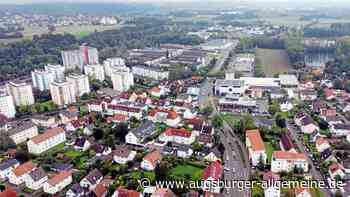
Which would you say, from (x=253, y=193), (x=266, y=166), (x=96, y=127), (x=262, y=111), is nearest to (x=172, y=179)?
(x=253, y=193)

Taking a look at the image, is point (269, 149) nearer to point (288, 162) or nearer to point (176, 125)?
point (288, 162)

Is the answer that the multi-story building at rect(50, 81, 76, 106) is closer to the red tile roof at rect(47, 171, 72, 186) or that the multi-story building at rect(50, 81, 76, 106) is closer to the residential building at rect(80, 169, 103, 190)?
the red tile roof at rect(47, 171, 72, 186)

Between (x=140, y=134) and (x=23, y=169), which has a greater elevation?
(x=140, y=134)

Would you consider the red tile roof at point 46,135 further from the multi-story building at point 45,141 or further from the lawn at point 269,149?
the lawn at point 269,149

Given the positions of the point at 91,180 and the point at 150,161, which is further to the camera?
the point at 150,161

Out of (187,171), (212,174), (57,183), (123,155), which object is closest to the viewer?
(212,174)

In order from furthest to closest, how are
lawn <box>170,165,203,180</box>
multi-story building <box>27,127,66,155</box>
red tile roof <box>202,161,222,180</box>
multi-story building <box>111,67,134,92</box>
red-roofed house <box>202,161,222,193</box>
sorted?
multi-story building <box>111,67,134,92</box>, multi-story building <box>27,127,66,155</box>, lawn <box>170,165,203,180</box>, red tile roof <box>202,161,222,180</box>, red-roofed house <box>202,161,222,193</box>

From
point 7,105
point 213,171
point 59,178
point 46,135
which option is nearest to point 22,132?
point 46,135

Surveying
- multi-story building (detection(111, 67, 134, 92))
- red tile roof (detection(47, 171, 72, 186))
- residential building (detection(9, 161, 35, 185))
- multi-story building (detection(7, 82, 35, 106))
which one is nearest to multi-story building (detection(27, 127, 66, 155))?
residential building (detection(9, 161, 35, 185))
